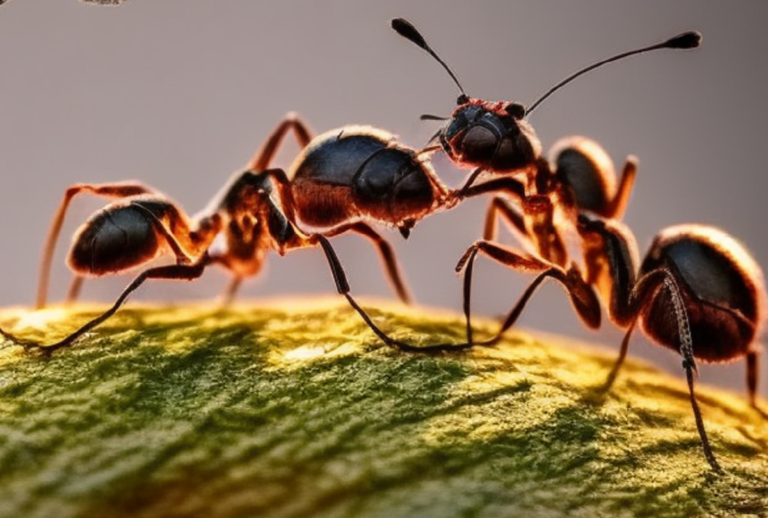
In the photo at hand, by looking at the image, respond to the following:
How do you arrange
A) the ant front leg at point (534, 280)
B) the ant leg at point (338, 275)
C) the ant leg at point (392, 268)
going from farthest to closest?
1. the ant leg at point (392, 268)
2. the ant front leg at point (534, 280)
3. the ant leg at point (338, 275)

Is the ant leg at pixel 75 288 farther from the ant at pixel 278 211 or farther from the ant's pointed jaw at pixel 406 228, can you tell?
the ant's pointed jaw at pixel 406 228

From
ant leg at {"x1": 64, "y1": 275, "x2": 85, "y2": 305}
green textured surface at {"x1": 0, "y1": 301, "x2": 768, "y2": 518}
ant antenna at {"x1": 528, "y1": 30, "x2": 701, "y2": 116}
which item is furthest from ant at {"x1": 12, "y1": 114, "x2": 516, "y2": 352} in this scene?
green textured surface at {"x1": 0, "y1": 301, "x2": 768, "y2": 518}

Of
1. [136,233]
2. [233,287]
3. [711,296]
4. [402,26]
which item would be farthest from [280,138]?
[711,296]

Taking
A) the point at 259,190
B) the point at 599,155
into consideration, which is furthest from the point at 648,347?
the point at 259,190

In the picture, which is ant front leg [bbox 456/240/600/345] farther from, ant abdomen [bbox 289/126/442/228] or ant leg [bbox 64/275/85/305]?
ant leg [bbox 64/275/85/305]

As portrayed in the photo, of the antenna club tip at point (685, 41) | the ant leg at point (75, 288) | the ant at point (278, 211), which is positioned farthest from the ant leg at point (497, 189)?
the ant leg at point (75, 288)

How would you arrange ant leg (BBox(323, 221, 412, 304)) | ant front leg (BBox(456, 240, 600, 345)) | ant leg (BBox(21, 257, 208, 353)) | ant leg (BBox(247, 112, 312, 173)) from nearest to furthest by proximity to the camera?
ant leg (BBox(21, 257, 208, 353)) < ant front leg (BBox(456, 240, 600, 345)) < ant leg (BBox(323, 221, 412, 304)) < ant leg (BBox(247, 112, 312, 173))

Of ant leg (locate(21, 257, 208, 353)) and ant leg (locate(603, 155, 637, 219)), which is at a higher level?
ant leg (locate(603, 155, 637, 219))

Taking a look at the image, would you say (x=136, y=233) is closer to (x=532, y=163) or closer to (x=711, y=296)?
(x=532, y=163)
